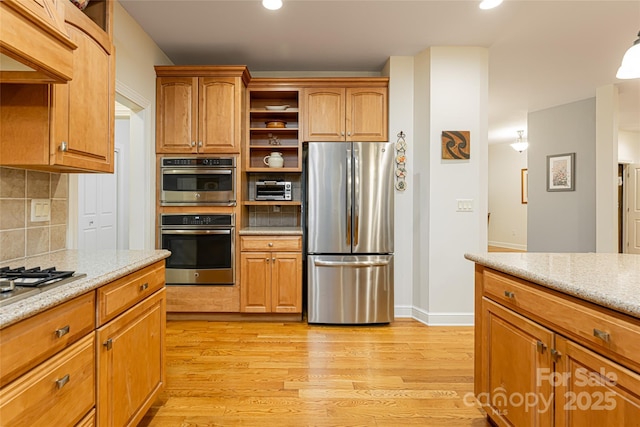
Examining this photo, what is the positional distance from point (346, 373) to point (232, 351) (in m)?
0.95

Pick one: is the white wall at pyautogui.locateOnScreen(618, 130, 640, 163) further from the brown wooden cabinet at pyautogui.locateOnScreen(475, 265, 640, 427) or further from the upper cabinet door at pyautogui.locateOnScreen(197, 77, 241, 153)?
the upper cabinet door at pyautogui.locateOnScreen(197, 77, 241, 153)

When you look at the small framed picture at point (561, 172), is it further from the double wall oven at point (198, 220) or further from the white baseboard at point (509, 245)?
the double wall oven at point (198, 220)

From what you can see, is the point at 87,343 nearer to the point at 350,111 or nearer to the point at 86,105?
the point at 86,105

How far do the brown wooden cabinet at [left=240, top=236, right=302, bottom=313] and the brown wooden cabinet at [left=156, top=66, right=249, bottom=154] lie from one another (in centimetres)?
103

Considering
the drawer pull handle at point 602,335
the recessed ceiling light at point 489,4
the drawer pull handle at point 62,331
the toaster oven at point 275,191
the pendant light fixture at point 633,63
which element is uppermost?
the recessed ceiling light at point 489,4

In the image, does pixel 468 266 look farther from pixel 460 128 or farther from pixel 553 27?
pixel 553 27

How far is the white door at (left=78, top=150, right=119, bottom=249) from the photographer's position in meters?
3.60

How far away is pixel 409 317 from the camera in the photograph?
351 centimetres

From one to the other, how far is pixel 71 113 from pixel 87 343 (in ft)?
3.37

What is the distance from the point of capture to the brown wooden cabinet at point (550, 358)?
981 mm

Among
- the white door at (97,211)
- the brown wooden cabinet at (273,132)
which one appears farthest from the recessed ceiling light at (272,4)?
the white door at (97,211)

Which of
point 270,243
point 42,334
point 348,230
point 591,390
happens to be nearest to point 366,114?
point 348,230

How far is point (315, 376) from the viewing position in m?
2.29

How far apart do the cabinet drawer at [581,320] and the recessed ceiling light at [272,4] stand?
2.41 metres
